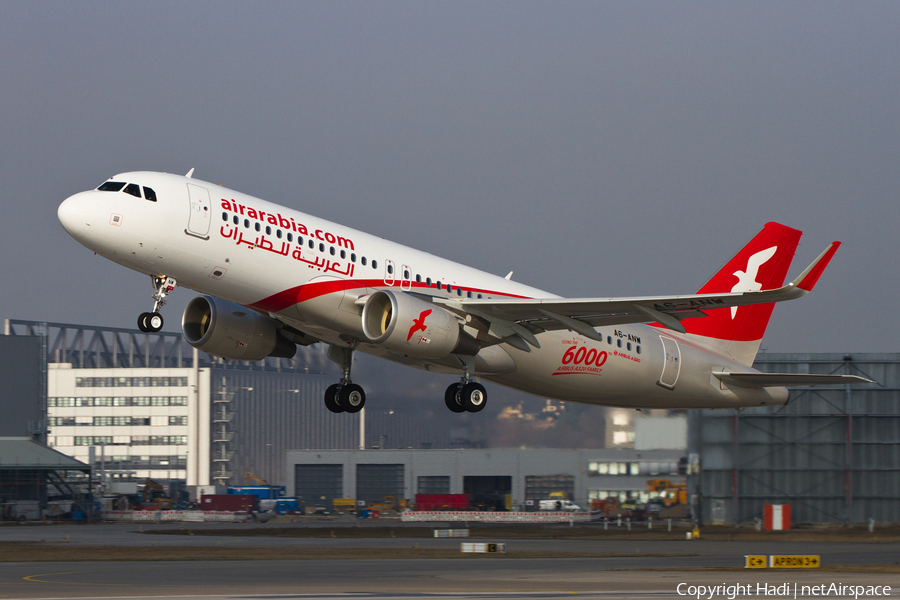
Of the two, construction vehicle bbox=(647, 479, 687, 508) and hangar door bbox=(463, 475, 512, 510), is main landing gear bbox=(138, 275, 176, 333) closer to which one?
construction vehicle bbox=(647, 479, 687, 508)

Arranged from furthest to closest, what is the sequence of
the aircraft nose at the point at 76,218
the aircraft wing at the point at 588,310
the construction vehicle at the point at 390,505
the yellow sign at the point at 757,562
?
the construction vehicle at the point at 390,505 → the yellow sign at the point at 757,562 → the aircraft wing at the point at 588,310 → the aircraft nose at the point at 76,218

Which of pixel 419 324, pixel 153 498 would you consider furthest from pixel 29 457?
pixel 419 324

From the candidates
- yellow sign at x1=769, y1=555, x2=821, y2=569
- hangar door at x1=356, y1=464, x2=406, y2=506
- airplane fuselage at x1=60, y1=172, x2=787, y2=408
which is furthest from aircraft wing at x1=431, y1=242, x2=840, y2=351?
hangar door at x1=356, y1=464, x2=406, y2=506

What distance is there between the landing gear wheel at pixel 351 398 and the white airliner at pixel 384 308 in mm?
46

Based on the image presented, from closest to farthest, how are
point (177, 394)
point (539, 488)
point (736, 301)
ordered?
1. point (736, 301)
2. point (539, 488)
3. point (177, 394)

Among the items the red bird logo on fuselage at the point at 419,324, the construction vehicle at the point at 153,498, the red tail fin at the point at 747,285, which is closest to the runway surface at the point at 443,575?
the red bird logo on fuselage at the point at 419,324

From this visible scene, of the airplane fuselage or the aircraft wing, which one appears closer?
the airplane fuselage

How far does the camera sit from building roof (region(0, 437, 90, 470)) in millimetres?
71562

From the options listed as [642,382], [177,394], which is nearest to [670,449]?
[642,382]

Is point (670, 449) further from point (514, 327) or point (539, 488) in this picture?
point (514, 327)

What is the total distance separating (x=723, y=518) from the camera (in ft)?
178

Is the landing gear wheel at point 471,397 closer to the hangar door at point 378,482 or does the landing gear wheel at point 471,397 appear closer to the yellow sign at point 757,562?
the yellow sign at point 757,562

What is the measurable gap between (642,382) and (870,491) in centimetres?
2548

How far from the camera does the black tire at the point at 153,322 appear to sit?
26.6 meters
